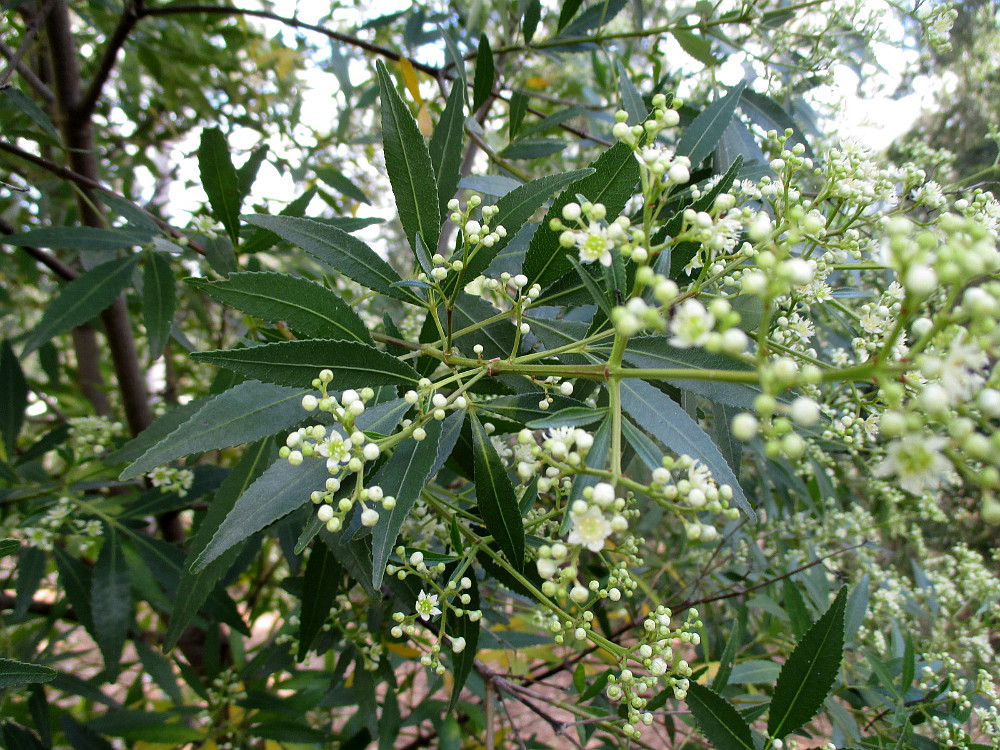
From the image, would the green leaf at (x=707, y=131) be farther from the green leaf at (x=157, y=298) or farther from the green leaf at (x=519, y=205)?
the green leaf at (x=157, y=298)

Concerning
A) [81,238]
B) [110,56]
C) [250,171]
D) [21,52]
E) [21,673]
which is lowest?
[21,673]

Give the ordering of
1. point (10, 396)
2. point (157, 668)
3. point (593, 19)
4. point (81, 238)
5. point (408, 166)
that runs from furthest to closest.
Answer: point (157, 668), point (10, 396), point (593, 19), point (81, 238), point (408, 166)

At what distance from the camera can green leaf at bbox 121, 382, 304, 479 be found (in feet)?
3.27

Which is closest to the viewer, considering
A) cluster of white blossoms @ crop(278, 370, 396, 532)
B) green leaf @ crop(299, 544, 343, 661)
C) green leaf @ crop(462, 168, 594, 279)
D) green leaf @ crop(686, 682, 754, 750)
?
cluster of white blossoms @ crop(278, 370, 396, 532)

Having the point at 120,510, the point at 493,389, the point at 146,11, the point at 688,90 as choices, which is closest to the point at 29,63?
the point at 146,11

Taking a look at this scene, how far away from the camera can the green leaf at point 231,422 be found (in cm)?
→ 100

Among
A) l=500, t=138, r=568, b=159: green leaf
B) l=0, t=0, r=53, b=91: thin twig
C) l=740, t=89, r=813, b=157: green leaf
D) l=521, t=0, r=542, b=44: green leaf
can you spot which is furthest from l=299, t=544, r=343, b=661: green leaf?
l=740, t=89, r=813, b=157: green leaf

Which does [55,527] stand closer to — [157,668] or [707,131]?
[157,668]

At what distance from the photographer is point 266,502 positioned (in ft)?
3.36

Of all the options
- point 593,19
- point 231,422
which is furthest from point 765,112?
point 231,422

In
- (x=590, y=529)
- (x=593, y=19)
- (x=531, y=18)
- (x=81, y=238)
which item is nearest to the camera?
(x=590, y=529)

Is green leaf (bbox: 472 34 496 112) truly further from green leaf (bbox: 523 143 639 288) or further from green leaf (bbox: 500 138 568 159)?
green leaf (bbox: 523 143 639 288)

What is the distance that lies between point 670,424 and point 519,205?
1.61 ft

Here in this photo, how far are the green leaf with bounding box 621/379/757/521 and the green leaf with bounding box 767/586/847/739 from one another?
0.43 m
